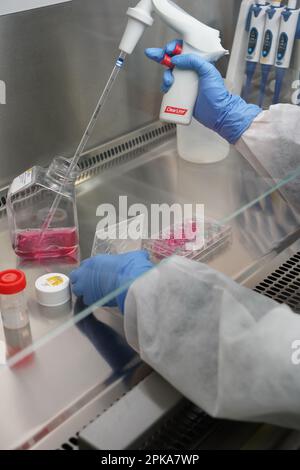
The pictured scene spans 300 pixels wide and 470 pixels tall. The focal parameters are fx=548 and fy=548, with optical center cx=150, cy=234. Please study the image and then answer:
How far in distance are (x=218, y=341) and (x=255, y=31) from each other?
1242 millimetres

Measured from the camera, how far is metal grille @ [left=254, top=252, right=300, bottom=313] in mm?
1182

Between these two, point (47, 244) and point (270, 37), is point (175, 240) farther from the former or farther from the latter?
point (270, 37)

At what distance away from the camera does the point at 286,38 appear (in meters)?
1.71

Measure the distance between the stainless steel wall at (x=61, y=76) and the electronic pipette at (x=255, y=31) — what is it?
19 cm

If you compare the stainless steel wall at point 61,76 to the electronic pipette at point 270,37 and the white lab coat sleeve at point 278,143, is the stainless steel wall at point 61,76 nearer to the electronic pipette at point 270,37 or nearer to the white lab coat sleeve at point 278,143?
the electronic pipette at point 270,37

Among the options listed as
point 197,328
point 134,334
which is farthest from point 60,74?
point 197,328

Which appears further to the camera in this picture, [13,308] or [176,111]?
[176,111]

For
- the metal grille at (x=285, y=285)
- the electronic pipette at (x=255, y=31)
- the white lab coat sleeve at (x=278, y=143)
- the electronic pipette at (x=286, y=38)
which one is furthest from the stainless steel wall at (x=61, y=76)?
the metal grille at (x=285, y=285)

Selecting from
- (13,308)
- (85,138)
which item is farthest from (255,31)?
(13,308)

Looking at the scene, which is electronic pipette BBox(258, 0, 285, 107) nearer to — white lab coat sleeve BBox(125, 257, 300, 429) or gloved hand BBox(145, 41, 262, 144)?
gloved hand BBox(145, 41, 262, 144)

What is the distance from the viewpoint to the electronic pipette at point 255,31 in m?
1.71

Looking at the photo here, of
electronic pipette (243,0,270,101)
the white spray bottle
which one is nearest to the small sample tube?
the white spray bottle

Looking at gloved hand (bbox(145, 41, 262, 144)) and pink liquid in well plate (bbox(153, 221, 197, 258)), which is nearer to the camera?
pink liquid in well plate (bbox(153, 221, 197, 258))

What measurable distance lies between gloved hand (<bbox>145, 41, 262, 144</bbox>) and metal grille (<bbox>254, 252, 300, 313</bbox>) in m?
0.39
